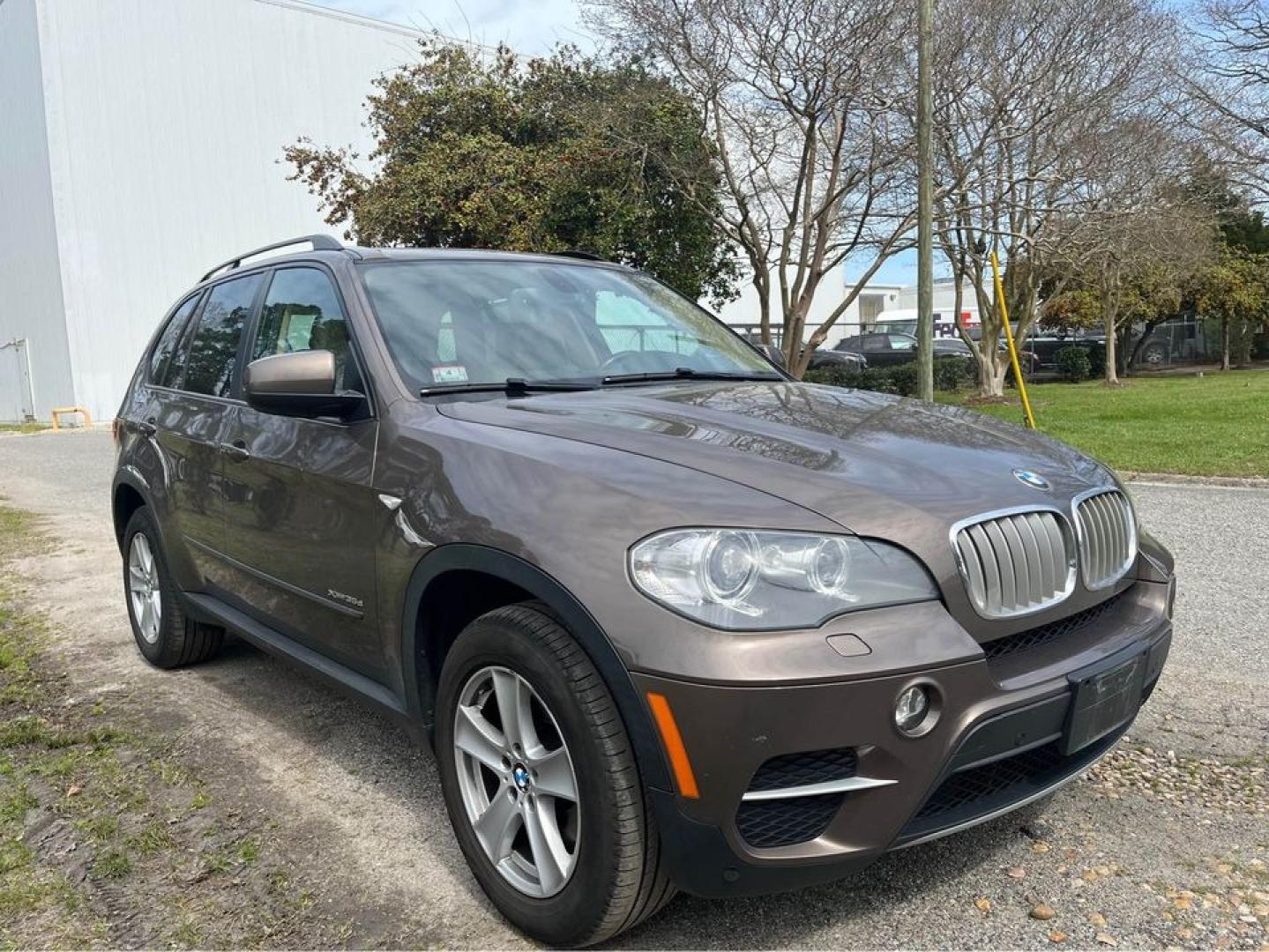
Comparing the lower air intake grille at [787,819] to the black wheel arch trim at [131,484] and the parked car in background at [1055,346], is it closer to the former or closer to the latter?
the black wheel arch trim at [131,484]

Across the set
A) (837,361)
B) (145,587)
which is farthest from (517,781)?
(837,361)

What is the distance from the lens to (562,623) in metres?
2.31

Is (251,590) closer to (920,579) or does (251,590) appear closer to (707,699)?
(707,699)

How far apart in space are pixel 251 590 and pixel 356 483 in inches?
38.9

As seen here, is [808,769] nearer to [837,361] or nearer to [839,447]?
[839,447]

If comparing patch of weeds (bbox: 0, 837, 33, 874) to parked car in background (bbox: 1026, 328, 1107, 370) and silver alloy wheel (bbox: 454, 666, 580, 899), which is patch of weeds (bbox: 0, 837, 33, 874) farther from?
parked car in background (bbox: 1026, 328, 1107, 370)

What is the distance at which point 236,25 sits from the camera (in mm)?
27516

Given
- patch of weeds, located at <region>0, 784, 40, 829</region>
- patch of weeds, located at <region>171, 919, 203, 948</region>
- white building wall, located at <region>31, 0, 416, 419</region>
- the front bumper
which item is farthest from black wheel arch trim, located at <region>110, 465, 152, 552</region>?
white building wall, located at <region>31, 0, 416, 419</region>

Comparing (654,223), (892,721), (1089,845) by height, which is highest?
(654,223)

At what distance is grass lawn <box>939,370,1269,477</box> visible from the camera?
33.0 ft

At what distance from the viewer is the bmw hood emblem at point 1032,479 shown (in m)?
2.59

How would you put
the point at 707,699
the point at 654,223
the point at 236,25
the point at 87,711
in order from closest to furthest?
the point at 707,699 → the point at 87,711 → the point at 654,223 → the point at 236,25

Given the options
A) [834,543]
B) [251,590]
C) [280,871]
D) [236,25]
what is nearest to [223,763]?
[251,590]

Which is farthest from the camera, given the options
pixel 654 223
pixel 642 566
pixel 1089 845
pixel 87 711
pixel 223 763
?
pixel 654 223
